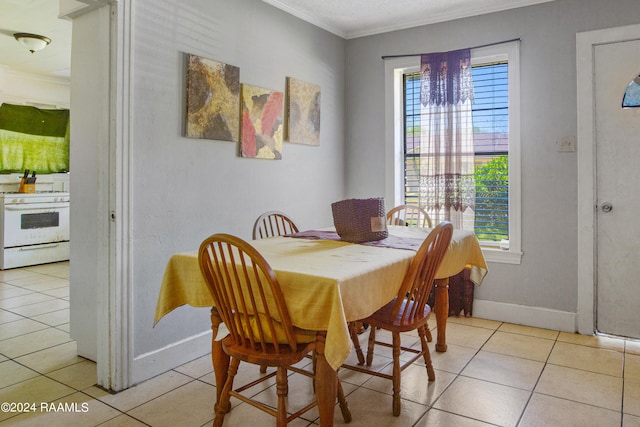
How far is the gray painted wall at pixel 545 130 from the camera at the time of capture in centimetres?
331

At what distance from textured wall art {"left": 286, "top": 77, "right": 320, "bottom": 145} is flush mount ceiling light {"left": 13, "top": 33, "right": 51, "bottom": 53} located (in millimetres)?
2699

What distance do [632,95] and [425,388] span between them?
2.51 m

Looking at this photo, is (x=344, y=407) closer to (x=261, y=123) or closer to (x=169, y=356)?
(x=169, y=356)

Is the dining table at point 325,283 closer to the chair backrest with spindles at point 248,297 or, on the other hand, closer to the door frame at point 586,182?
the chair backrest with spindles at point 248,297

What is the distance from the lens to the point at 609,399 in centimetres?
228

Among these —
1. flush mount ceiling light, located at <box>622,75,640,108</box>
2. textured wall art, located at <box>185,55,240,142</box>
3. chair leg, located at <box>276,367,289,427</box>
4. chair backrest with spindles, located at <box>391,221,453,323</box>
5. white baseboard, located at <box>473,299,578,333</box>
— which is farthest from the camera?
white baseboard, located at <box>473,299,578,333</box>

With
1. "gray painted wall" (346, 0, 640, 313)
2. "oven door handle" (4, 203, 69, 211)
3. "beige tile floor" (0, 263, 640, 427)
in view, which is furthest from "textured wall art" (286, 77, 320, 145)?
"oven door handle" (4, 203, 69, 211)

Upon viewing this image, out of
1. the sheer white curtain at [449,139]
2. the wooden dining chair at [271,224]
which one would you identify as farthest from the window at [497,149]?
the wooden dining chair at [271,224]

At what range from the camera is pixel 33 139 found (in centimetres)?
612

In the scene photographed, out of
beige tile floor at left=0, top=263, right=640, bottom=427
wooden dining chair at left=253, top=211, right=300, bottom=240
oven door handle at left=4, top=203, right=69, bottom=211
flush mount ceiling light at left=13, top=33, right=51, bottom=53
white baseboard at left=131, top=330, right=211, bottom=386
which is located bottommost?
beige tile floor at left=0, top=263, right=640, bottom=427

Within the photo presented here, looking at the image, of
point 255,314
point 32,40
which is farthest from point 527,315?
point 32,40

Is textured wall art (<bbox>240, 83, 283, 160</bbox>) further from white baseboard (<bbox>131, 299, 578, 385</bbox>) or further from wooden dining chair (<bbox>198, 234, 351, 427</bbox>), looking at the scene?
wooden dining chair (<bbox>198, 234, 351, 427</bbox>)

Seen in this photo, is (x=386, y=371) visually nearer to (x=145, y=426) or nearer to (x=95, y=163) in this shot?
(x=145, y=426)

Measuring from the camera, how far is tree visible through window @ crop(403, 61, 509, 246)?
3680 millimetres
